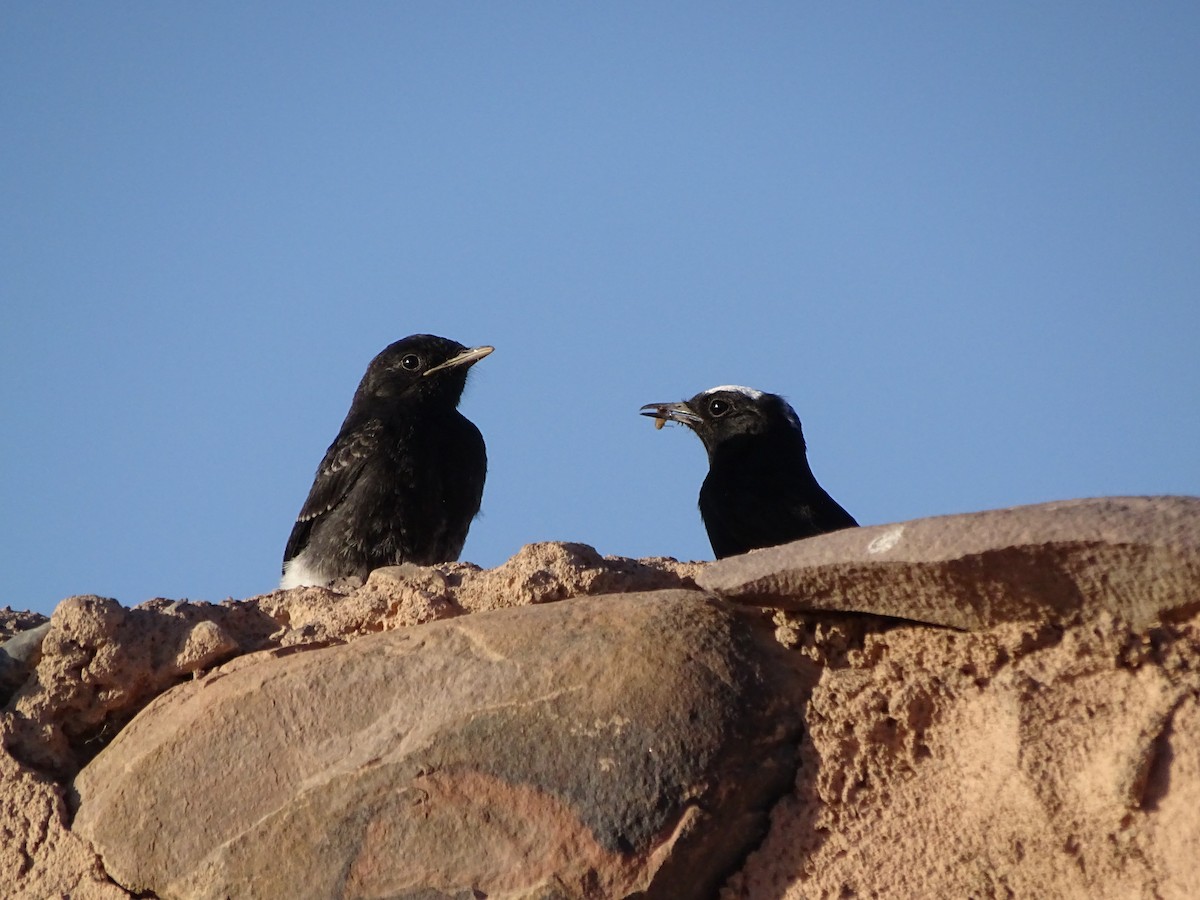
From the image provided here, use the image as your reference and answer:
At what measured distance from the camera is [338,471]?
9.48 metres

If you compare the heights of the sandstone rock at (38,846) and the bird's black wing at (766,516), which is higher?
the bird's black wing at (766,516)

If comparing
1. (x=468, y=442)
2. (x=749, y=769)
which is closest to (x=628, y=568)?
(x=749, y=769)

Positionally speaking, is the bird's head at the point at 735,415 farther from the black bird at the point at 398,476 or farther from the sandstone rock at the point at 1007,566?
the sandstone rock at the point at 1007,566

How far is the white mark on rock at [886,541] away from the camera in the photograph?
11.0 feet

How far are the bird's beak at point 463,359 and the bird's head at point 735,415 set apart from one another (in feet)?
4.72

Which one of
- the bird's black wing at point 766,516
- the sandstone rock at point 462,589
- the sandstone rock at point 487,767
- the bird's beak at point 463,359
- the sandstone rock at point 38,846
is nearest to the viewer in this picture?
the sandstone rock at point 487,767

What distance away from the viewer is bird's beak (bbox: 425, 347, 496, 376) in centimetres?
985

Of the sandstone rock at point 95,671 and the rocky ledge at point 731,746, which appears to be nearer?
the rocky ledge at point 731,746

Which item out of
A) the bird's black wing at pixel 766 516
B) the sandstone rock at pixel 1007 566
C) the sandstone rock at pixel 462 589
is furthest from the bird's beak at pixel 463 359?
the sandstone rock at pixel 1007 566

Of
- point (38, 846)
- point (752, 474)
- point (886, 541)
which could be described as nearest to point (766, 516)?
point (752, 474)

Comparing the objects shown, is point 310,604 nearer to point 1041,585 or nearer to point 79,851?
point 79,851

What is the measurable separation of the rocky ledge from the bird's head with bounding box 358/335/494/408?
6.08 m

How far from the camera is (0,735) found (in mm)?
3896

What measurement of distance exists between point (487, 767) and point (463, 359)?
6610 millimetres
